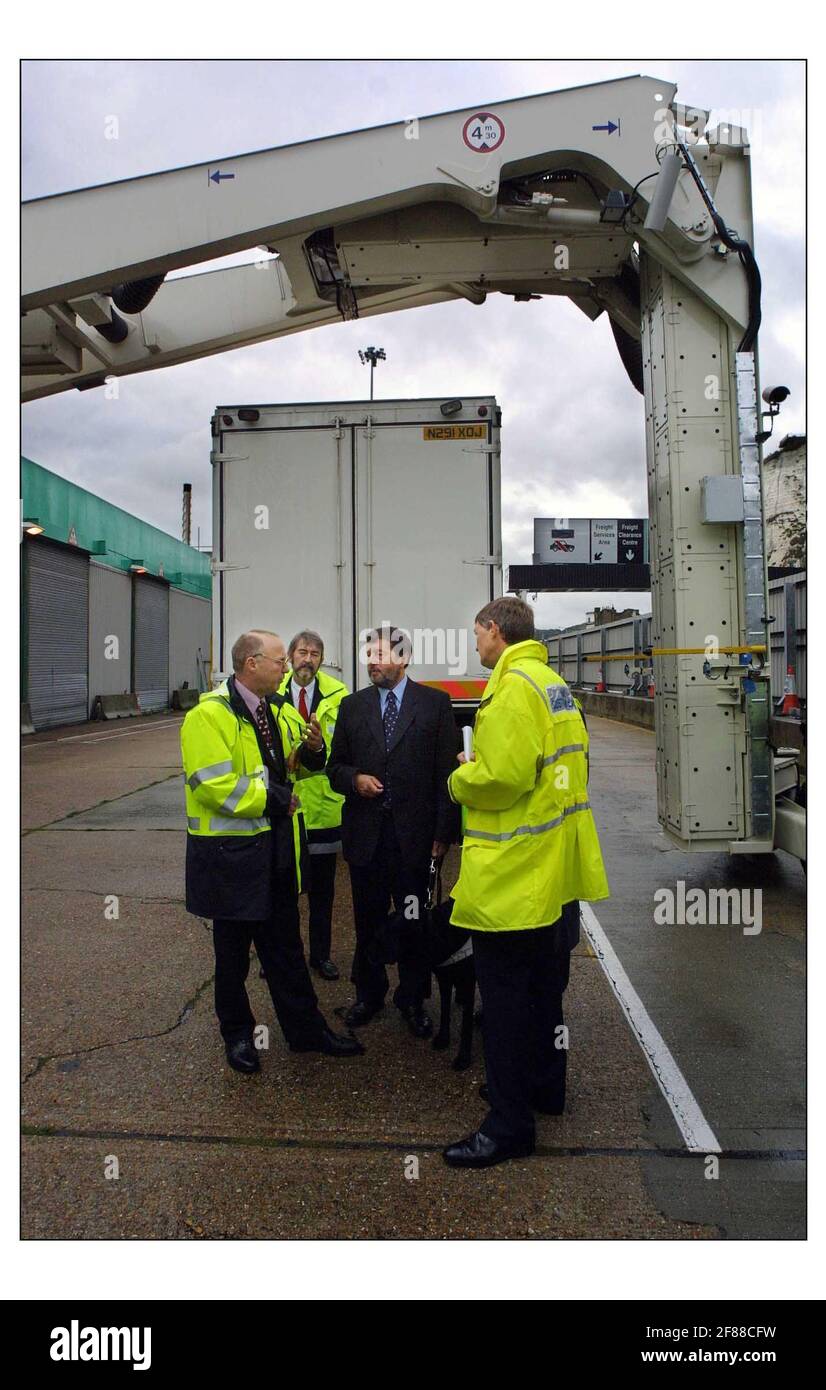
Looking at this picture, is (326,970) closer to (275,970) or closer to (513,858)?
(275,970)

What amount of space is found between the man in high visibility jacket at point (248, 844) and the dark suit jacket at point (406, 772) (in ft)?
1.15

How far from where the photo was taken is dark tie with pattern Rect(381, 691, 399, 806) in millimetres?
4039

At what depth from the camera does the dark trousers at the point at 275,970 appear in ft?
11.8

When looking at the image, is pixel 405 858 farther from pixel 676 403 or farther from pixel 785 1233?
pixel 676 403

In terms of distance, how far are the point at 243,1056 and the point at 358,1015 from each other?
2.25 ft

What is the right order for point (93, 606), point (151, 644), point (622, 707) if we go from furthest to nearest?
point (151, 644), point (93, 606), point (622, 707)

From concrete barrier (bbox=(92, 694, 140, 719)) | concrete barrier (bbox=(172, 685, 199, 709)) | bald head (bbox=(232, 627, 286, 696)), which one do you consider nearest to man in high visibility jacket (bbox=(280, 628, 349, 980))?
bald head (bbox=(232, 627, 286, 696))

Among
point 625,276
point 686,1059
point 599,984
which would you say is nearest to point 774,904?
point 599,984

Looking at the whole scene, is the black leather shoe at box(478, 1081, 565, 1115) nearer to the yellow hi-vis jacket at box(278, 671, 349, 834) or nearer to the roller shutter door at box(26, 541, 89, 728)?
the yellow hi-vis jacket at box(278, 671, 349, 834)

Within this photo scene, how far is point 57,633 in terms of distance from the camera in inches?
883

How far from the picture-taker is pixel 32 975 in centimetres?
479

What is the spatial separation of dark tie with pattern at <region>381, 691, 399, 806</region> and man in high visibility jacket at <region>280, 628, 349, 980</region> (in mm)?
626

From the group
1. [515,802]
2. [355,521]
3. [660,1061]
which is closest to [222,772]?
[515,802]

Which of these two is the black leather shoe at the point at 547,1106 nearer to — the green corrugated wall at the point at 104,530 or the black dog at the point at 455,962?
the black dog at the point at 455,962
